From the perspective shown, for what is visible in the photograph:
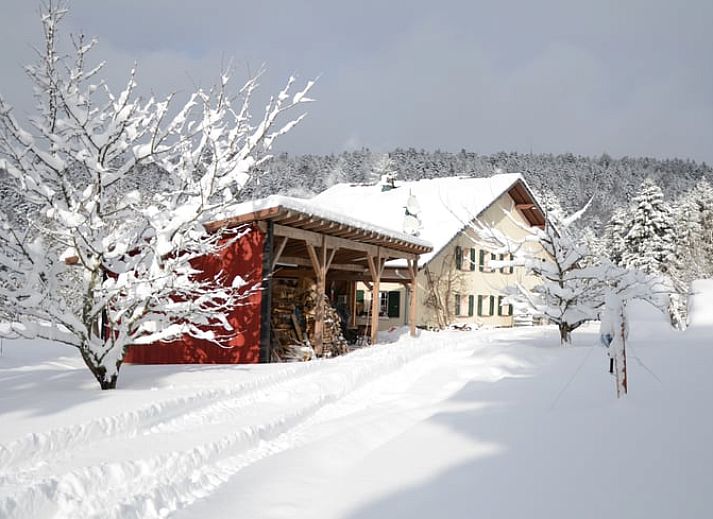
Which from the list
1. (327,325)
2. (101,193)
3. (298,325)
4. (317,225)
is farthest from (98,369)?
(327,325)

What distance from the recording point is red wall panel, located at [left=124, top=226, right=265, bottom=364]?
40.8 ft

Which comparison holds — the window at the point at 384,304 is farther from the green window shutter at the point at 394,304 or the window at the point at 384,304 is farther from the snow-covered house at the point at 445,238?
the green window shutter at the point at 394,304

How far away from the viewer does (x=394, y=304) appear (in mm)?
25922

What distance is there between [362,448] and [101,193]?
5555 mm

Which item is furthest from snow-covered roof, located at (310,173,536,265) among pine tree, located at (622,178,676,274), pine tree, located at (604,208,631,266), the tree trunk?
the tree trunk

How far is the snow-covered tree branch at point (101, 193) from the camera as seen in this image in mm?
8141

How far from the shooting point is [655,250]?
3825cm

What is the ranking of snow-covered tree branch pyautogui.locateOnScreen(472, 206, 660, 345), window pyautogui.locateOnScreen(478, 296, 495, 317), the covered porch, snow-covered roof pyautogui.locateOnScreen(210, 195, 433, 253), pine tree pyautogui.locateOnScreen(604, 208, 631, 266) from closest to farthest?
snow-covered roof pyautogui.locateOnScreen(210, 195, 433, 253), the covered porch, snow-covered tree branch pyautogui.locateOnScreen(472, 206, 660, 345), window pyautogui.locateOnScreen(478, 296, 495, 317), pine tree pyautogui.locateOnScreen(604, 208, 631, 266)

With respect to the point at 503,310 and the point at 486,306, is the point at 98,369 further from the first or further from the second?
the point at 503,310

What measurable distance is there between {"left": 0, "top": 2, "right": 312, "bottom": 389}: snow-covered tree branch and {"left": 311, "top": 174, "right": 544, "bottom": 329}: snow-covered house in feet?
44.4

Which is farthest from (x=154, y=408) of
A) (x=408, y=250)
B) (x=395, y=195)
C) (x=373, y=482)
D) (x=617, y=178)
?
(x=617, y=178)

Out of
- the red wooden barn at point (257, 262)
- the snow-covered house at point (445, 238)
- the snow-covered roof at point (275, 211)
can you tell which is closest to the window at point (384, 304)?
the snow-covered house at point (445, 238)

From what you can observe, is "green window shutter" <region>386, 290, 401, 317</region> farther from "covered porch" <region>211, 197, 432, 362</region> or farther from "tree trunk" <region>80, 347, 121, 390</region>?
"tree trunk" <region>80, 347, 121, 390</region>

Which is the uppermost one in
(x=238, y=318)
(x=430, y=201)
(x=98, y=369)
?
(x=430, y=201)
